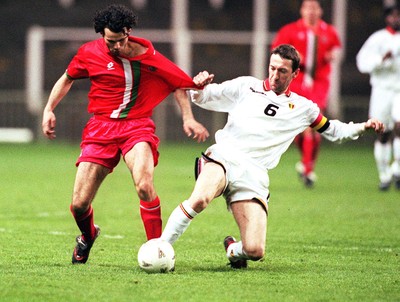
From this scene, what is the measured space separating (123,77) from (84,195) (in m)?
0.90

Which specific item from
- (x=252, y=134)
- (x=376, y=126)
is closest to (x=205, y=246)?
(x=252, y=134)

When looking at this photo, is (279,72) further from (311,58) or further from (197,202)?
(311,58)

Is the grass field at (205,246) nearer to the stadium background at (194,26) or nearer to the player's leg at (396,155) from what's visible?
the player's leg at (396,155)

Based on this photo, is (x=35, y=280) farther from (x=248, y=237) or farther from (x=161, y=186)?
(x=161, y=186)

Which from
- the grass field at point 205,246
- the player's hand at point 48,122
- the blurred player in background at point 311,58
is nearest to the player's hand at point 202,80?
the player's hand at point 48,122

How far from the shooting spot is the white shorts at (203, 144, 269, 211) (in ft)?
25.1

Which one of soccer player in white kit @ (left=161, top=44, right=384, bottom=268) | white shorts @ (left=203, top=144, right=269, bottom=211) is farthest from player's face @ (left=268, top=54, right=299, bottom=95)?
white shorts @ (left=203, top=144, right=269, bottom=211)

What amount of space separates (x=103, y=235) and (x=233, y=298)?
349 centimetres

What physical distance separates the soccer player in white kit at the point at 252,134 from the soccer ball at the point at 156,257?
596 mm

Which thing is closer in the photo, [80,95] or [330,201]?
[330,201]

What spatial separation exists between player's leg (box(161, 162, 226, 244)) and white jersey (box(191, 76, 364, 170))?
0.29 meters

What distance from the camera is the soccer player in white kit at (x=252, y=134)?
24.8ft

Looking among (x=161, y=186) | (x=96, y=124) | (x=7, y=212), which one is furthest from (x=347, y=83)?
(x=96, y=124)

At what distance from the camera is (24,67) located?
25.6m
